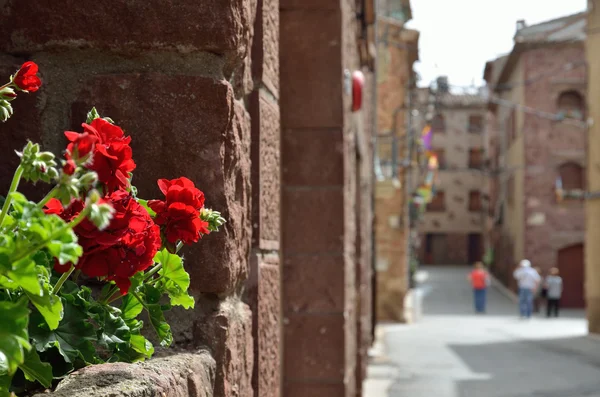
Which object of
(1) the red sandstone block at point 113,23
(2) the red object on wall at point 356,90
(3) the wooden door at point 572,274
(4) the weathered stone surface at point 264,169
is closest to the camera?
(1) the red sandstone block at point 113,23

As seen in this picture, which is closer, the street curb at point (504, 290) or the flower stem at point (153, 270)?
the flower stem at point (153, 270)

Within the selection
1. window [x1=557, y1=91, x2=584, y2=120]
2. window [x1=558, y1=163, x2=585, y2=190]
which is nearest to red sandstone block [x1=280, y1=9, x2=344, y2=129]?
window [x1=557, y1=91, x2=584, y2=120]

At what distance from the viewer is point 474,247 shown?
53562 mm

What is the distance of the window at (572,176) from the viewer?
30609 millimetres

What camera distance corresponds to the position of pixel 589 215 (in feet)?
59.0

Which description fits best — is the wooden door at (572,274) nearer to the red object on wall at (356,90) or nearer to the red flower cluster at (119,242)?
the red object on wall at (356,90)

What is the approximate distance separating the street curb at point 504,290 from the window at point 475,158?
12.6 meters

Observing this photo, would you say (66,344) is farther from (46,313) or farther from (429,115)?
(429,115)

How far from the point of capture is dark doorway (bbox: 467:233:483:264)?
175ft

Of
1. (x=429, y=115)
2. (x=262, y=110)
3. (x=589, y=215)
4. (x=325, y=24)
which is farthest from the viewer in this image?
(x=429, y=115)

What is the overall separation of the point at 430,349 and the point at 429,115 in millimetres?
12353

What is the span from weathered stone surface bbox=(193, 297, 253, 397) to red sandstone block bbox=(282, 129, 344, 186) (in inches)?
85.0

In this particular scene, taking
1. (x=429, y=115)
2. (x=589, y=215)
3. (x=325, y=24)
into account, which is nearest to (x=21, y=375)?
(x=325, y=24)

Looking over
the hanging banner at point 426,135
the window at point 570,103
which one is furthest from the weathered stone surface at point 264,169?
the window at point 570,103
